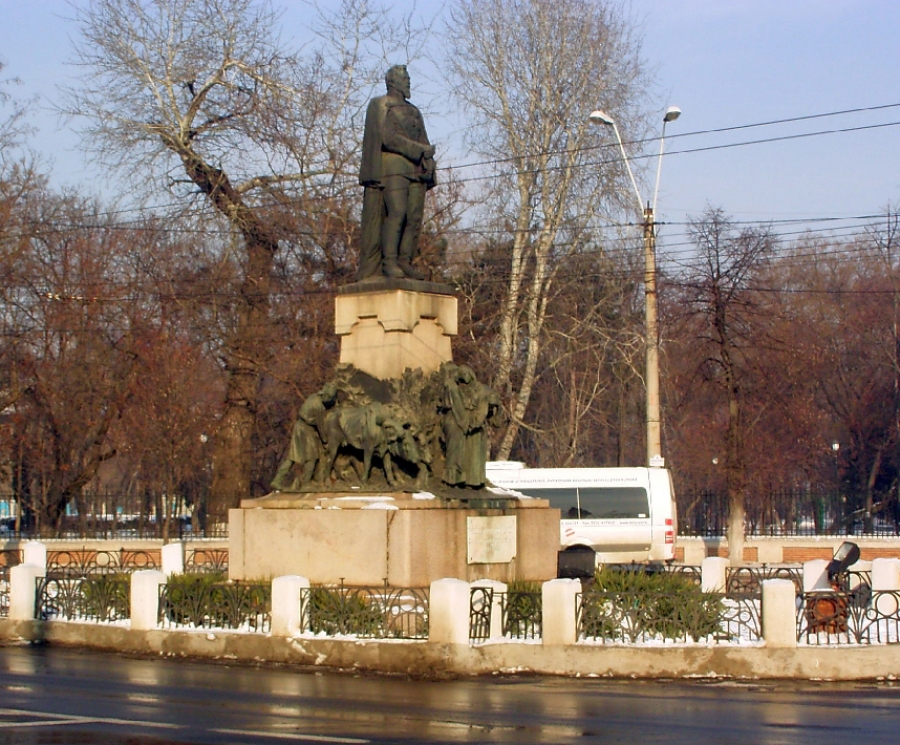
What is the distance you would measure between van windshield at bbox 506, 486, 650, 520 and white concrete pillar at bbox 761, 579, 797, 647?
1694cm

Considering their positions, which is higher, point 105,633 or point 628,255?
point 628,255

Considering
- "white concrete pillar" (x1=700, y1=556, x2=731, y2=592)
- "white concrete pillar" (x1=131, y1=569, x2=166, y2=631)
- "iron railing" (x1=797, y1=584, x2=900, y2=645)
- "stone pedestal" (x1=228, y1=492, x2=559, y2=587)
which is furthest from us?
"white concrete pillar" (x1=700, y1=556, x2=731, y2=592)

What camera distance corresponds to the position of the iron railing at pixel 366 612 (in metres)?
15.3

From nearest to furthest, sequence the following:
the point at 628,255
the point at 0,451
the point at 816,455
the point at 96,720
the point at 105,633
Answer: the point at 96,720 → the point at 105,633 → the point at 0,451 → the point at 628,255 → the point at 816,455

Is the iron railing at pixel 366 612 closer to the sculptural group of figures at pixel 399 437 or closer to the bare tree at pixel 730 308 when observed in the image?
the sculptural group of figures at pixel 399 437

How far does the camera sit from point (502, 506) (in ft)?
57.2

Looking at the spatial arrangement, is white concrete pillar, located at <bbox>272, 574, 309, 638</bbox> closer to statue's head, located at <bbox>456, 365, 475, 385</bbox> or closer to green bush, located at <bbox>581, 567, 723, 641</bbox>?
green bush, located at <bbox>581, 567, 723, 641</bbox>

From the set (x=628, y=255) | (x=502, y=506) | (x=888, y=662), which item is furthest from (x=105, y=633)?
(x=628, y=255)

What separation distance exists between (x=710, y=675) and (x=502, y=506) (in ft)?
12.6

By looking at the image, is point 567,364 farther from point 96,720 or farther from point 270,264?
point 96,720

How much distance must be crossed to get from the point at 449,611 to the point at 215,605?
10.4 feet

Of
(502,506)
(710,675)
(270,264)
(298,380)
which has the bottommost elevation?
(710,675)

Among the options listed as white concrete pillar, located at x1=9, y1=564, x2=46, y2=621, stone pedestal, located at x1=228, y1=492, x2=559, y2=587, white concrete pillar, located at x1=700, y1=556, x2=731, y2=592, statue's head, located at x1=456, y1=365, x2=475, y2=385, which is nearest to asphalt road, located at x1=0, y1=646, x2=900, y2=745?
stone pedestal, located at x1=228, y1=492, x2=559, y2=587

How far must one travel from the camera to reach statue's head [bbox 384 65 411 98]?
18.9 meters
